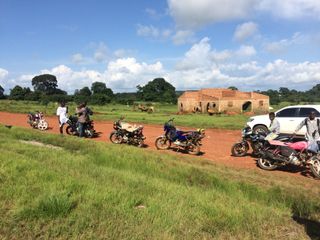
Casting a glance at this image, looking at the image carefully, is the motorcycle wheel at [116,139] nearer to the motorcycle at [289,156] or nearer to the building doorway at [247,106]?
the motorcycle at [289,156]

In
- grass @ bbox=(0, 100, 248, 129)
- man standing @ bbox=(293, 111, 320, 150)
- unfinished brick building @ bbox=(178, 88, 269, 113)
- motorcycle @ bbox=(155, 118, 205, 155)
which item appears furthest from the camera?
unfinished brick building @ bbox=(178, 88, 269, 113)

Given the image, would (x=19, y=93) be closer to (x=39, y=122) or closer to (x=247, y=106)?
(x=247, y=106)

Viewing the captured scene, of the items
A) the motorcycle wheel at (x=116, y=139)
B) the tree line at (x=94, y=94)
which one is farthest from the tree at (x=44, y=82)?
the motorcycle wheel at (x=116, y=139)

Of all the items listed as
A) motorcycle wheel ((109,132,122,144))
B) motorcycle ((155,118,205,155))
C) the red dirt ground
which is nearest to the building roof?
the red dirt ground

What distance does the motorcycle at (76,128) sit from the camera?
18.4 m

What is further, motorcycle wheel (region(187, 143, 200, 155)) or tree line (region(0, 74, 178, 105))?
tree line (region(0, 74, 178, 105))

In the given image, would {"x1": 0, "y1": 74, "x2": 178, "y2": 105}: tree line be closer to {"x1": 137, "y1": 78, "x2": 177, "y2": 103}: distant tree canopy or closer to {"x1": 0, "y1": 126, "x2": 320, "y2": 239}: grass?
{"x1": 137, "y1": 78, "x2": 177, "y2": 103}: distant tree canopy

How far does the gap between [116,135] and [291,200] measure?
918cm

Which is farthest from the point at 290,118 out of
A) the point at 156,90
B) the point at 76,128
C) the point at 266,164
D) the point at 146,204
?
the point at 156,90

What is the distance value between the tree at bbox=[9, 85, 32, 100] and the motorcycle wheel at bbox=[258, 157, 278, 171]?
79036 millimetres

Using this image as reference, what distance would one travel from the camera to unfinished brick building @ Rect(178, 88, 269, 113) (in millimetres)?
50156

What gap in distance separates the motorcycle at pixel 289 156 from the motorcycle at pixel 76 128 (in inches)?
350

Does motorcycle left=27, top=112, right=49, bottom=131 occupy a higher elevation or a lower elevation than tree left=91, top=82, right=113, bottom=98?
lower

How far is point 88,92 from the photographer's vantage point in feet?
289
